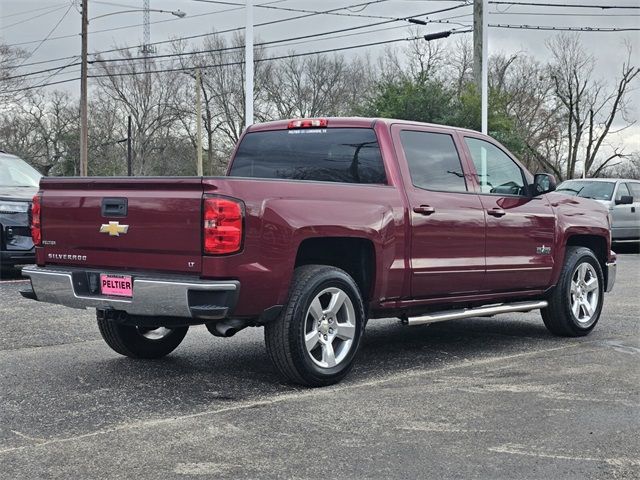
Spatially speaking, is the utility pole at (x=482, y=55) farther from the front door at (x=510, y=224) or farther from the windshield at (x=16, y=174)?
the front door at (x=510, y=224)

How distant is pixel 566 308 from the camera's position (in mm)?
7859

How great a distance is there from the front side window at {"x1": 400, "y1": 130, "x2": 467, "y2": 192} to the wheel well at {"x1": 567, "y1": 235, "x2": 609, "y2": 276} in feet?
6.46

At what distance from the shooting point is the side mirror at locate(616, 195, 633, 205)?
65.5 feet

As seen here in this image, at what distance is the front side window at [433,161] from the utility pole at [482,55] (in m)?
17.1

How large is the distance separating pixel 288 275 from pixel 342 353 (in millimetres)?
751

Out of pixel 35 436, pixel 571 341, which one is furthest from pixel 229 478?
pixel 571 341

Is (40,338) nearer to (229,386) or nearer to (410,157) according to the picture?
(229,386)

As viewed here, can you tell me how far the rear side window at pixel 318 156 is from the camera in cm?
653

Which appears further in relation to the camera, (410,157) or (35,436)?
(410,157)

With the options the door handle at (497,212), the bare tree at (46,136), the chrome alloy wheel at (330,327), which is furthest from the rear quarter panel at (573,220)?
the bare tree at (46,136)

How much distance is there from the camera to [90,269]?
5.70 metres

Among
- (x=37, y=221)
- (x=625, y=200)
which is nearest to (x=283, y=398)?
(x=37, y=221)

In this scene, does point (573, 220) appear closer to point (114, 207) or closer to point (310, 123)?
point (310, 123)

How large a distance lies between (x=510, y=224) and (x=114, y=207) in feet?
11.2
